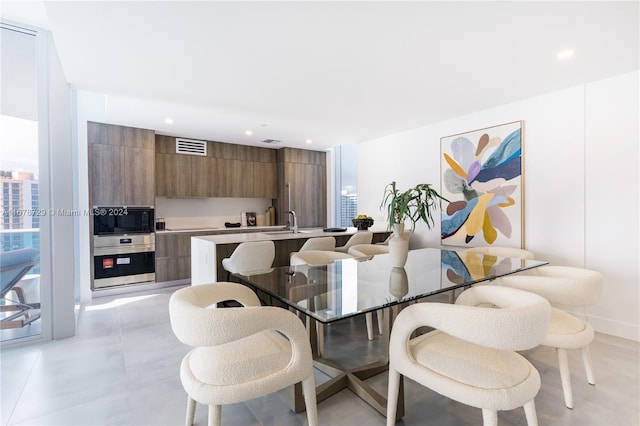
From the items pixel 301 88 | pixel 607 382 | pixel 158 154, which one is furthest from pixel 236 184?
pixel 607 382

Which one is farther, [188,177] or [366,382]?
[188,177]

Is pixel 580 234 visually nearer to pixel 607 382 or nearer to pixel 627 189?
pixel 627 189

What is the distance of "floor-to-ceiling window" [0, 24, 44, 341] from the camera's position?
9.07 ft

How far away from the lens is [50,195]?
298 cm

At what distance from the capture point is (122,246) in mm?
4816

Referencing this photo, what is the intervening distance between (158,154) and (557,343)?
579 centimetres

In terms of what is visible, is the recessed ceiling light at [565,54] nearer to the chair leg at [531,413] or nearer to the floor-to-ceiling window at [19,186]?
the chair leg at [531,413]

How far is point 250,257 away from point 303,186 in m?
3.84

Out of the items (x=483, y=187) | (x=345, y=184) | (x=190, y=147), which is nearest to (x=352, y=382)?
(x=483, y=187)

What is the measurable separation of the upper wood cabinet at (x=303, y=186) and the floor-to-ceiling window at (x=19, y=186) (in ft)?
13.4

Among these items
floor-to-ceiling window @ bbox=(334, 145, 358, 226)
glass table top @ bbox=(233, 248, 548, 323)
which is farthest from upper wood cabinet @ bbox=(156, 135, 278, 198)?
glass table top @ bbox=(233, 248, 548, 323)

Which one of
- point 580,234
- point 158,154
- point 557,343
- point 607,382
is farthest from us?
point 158,154

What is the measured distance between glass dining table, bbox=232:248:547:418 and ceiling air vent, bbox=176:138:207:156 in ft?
12.9

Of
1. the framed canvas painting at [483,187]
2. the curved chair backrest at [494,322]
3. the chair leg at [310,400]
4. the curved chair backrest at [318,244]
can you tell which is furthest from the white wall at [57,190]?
the framed canvas painting at [483,187]
